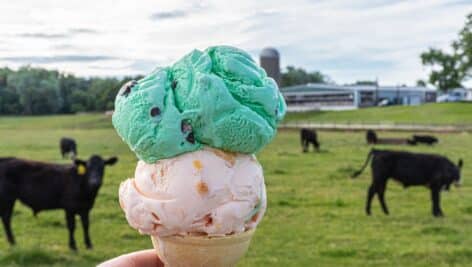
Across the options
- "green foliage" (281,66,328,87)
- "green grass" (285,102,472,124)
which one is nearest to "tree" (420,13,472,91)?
"green grass" (285,102,472,124)

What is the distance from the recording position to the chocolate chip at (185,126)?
248 cm

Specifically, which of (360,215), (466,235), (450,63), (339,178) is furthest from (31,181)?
(450,63)

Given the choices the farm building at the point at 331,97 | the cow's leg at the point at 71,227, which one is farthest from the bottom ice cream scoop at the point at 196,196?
the farm building at the point at 331,97

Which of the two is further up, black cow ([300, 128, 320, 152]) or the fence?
black cow ([300, 128, 320, 152])

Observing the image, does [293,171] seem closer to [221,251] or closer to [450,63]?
[221,251]

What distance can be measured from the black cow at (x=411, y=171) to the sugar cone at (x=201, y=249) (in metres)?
7.15

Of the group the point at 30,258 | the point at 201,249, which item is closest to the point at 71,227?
the point at 30,258

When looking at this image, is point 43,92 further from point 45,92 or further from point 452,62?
point 452,62

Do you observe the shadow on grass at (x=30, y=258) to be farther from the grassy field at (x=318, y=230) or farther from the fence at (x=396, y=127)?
the fence at (x=396, y=127)

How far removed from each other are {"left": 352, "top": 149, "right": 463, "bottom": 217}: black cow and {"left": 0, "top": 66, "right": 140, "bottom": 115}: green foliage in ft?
28.3

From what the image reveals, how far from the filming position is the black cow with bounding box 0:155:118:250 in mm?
7703

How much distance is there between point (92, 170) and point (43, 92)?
12.8m

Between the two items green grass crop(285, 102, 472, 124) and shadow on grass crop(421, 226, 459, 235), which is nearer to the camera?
shadow on grass crop(421, 226, 459, 235)

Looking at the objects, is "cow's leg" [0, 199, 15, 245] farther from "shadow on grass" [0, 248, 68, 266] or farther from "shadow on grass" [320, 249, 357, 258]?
"shadow on grass" [320, 249, 357, 258]
